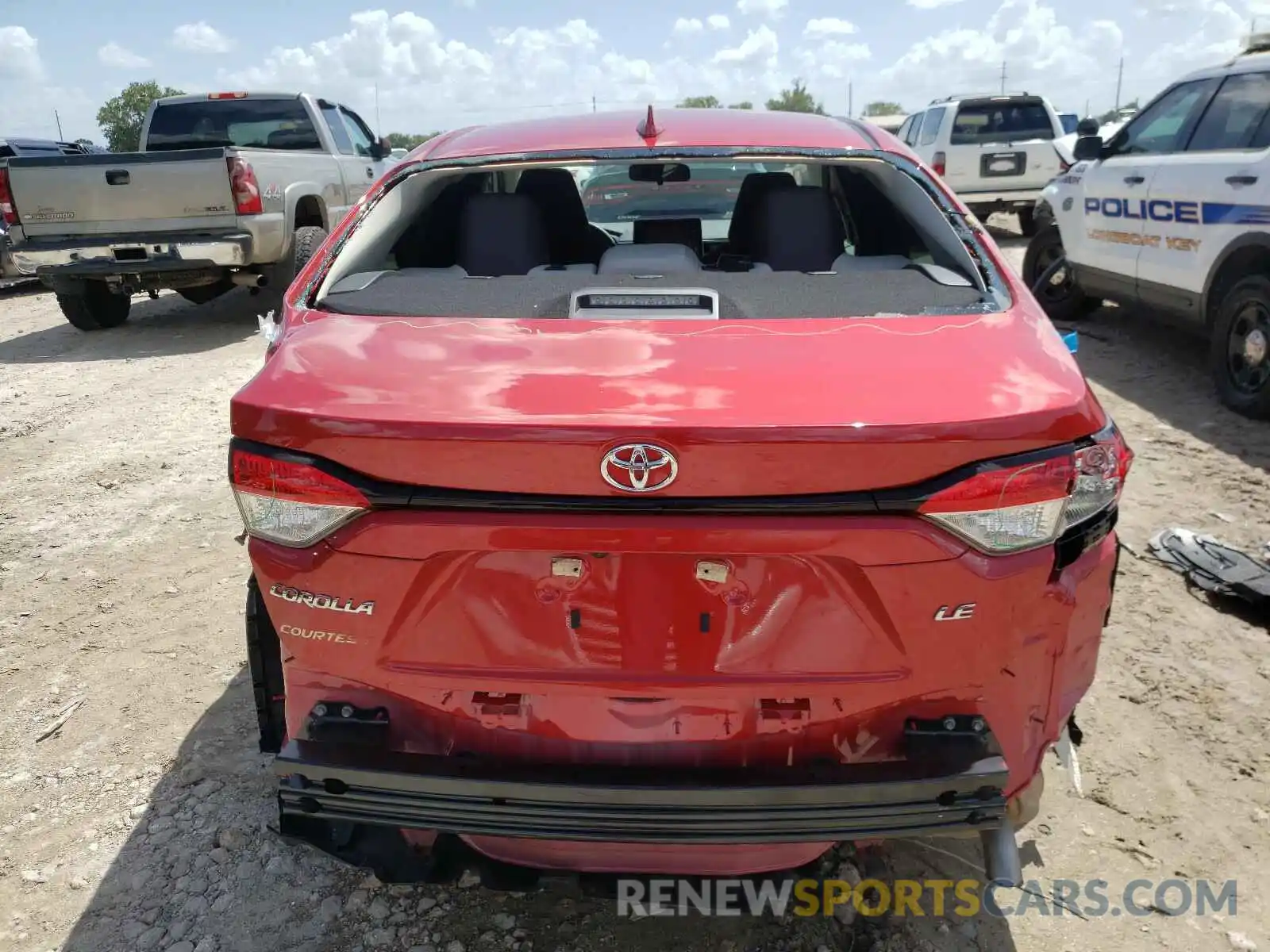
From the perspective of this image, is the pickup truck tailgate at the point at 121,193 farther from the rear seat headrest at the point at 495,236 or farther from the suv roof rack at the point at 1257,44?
the suv roof rack at the point at 1257,44

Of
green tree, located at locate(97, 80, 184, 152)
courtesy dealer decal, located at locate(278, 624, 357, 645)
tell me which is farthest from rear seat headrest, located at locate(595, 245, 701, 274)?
green tree, located at locate(97, 80, 184, 152)

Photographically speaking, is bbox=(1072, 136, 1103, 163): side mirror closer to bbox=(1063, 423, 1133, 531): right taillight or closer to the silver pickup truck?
bbox=(1063, 423, 1133, 531): right taillight

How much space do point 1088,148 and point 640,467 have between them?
6.64 m

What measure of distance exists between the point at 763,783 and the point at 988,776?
0.39 meters

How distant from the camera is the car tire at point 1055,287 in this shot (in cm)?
816

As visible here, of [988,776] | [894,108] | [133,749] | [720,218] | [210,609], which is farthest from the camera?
[894,108]

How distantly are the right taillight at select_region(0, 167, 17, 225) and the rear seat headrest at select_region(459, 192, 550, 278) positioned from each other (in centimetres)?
728

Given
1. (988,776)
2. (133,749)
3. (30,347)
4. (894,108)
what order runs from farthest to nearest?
(894,108) → (30,347) → (133,749) → (988,776)

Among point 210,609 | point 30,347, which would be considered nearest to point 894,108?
point 30,347

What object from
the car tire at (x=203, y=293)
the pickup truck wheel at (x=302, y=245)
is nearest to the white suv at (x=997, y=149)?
the pickup truck wheel at (x=302, y=245)

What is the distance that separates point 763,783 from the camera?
174 centimetres

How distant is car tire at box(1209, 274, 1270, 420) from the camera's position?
17.6 feet

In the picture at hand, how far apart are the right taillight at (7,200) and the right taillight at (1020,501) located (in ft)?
30.2

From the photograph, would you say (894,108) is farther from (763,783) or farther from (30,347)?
(763,783)
